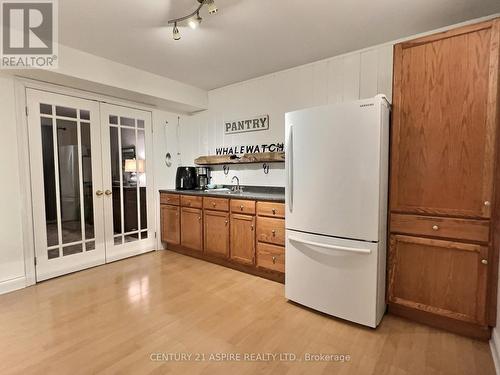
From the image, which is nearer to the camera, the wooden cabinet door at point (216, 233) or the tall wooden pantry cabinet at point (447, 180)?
the tall wooden pantry cabinet at point (447, 180)

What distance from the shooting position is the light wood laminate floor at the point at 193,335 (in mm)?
1606

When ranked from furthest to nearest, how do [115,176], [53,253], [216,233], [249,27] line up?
[115,176], [216,233], [53,253], [249,27]

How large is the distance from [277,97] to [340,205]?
1849 millimetres

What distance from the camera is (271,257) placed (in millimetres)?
2770

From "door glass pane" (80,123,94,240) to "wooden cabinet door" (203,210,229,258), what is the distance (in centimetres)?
138

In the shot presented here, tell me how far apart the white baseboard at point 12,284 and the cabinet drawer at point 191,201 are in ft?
5.99

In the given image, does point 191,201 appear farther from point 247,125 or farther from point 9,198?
point 9,198

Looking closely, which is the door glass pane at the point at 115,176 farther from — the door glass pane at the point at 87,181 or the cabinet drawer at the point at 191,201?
the cabinet drawer at the point at 191,201

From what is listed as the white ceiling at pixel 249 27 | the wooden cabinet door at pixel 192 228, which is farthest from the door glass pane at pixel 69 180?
the wooden cabinet door at pixel 192 228

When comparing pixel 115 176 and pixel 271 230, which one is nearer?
pixel 271 230

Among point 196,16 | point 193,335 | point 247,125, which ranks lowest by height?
point 193,335

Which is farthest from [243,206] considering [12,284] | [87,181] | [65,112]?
[12,284]

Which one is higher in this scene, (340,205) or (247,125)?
(247,125)

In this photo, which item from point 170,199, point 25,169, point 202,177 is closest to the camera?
point 25,169
